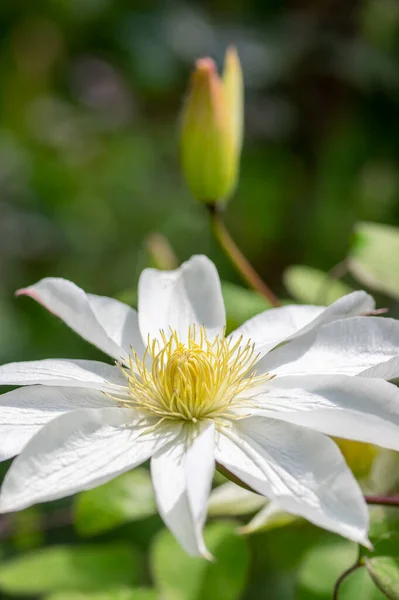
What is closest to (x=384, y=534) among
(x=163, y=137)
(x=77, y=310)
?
(x=77, y=310)

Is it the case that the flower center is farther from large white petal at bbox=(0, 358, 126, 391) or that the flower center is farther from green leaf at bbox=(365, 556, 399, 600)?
green leaf at bbox=(365, 556, 399, 600)

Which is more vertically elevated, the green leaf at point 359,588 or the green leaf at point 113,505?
the green leaf at point 359,588

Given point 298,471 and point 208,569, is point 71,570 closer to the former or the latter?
point 208,569

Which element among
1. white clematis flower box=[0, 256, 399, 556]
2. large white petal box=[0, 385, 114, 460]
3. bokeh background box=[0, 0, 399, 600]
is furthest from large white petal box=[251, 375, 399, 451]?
bokeh background box=[0, 0, 399, 600]

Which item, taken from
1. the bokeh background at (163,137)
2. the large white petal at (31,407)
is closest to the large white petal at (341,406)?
the large white petal at (31,407)

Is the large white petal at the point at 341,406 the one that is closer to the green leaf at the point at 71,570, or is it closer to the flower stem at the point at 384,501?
the flower stem at the point at 384,501
